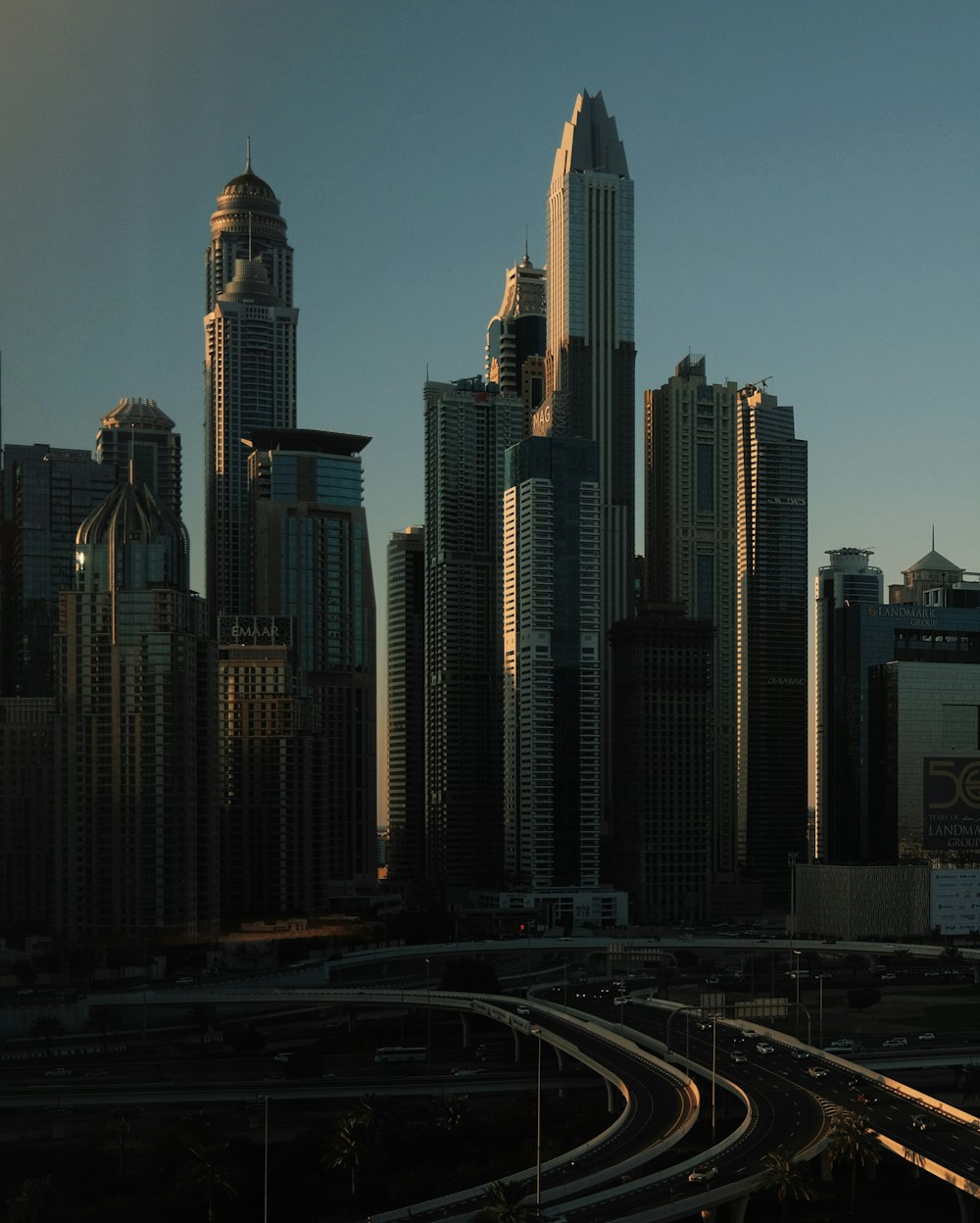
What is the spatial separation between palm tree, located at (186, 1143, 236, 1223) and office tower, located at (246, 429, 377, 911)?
63.5m

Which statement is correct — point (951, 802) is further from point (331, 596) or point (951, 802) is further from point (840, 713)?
point (331, 596)

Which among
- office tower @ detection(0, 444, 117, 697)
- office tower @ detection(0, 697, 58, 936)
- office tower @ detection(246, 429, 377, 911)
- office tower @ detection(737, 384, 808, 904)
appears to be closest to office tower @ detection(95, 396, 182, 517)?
office tower @ detection(0, 444, 117, 697)

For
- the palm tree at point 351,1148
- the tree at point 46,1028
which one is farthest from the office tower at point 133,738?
the palm tree at point 351,1148

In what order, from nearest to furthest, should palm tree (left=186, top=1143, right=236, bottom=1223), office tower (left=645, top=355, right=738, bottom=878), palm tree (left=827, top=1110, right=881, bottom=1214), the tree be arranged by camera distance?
palm tree (left=186, top=1143, right=236, bottom=1223) → palm tree (left=827, top=1110, right=881, bottom=1214) → the tree → office tower (left=645, top=355, right=738, bottom=878)

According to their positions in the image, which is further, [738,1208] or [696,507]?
[696,507]

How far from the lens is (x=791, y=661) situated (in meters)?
120

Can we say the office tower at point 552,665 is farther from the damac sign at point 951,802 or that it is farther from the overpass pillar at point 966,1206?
the overpass pillar at point 966,1206

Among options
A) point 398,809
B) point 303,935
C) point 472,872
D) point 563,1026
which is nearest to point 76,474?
point 303,935

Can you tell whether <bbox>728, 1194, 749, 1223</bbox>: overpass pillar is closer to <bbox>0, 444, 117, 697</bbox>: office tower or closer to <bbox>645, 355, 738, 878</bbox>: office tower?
<bbox>0, 444, 117, 697</bbox>: office tower

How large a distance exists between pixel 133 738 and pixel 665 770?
136ft

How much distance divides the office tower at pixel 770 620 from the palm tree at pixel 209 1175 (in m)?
85.7

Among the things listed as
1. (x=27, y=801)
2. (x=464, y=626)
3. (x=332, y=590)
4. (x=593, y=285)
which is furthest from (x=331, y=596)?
(x=27, y=801)

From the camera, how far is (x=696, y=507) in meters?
121

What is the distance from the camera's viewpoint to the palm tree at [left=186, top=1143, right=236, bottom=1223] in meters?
31.7
